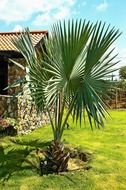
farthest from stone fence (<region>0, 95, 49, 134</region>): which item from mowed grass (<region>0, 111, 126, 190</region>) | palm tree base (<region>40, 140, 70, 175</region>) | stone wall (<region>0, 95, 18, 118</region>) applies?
palm tree base (<region>40, 140, 70, 175</region>)

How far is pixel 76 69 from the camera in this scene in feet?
27.7

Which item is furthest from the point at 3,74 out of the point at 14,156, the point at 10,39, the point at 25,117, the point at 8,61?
the point at 14,156

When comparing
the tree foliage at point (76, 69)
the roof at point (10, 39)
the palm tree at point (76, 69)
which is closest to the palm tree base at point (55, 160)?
the palm tree at point (76, 69)

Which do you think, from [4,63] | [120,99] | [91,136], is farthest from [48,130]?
[120,99]

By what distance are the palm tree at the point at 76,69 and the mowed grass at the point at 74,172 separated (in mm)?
714

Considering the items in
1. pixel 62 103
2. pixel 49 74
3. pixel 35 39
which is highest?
pixel 35 39

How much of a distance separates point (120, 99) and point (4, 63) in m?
12.8

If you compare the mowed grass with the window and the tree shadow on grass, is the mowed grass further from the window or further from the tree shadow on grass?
the window

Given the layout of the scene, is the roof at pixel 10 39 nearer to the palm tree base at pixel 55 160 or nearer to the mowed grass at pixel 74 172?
the mowed grass at pixel 74 172

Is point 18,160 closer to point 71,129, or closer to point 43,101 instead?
point 43,101

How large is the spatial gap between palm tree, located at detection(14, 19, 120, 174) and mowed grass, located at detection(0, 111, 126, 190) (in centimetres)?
71

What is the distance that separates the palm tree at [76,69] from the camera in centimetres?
791

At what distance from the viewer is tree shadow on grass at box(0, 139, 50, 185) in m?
8.59

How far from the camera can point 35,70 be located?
8.47m
